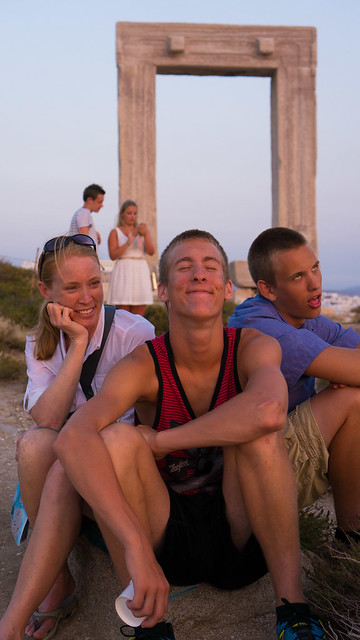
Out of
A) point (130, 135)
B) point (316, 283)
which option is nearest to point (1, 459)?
point (316, 283)

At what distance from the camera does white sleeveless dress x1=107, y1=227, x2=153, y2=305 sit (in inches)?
288

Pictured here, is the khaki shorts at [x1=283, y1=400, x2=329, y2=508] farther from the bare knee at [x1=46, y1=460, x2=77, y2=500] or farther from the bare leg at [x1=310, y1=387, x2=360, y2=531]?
the bare knee at [x1=46, y1=460, x2=77, y2=500]

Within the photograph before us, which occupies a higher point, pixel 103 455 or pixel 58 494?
pixel 103 455

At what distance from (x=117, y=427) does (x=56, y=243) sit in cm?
99

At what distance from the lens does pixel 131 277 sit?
731 cm

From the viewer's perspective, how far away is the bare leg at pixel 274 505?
1.90 meters

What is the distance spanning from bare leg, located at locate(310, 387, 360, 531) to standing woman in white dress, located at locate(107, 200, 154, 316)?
17.0 ft

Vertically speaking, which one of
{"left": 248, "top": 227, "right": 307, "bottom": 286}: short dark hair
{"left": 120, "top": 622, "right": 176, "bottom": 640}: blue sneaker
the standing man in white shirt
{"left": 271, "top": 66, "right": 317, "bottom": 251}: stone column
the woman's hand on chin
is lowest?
{"left": 120, "top": 622, "right": 176, "bottom": 640}: blue sneaker

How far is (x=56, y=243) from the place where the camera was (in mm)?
2588

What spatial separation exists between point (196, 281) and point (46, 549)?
105 centimetres

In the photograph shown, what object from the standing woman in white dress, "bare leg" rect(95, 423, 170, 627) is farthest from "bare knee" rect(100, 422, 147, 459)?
the standing woman in white dress

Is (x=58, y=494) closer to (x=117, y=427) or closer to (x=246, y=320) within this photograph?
(x=117, y=427)

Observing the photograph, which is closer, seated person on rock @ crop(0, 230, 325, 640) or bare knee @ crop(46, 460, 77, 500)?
seated person on rock @ crop(0, 230, 325, 640)

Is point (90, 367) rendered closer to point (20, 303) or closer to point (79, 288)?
point (79, 288)
